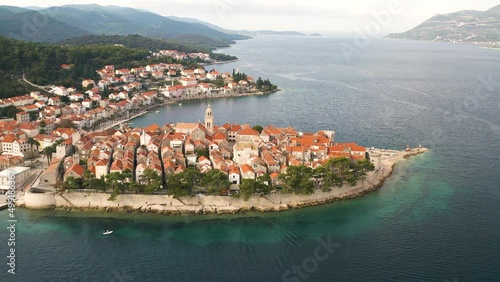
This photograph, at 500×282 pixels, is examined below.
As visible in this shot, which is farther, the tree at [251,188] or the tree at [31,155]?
the tree at [31,155]

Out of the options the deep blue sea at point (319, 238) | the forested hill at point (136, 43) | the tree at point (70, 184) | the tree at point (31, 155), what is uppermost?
the forested hill at point (136, 43)

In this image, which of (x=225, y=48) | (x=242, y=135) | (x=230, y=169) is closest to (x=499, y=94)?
(x=242, y=135)

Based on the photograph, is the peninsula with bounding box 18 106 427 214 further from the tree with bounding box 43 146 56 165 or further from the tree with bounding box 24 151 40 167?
the tree with bounding box 24 151 40 167

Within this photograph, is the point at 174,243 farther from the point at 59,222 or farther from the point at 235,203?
the point at 59,222

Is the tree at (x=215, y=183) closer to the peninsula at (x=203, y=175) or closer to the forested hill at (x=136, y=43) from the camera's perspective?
the peninsula at (x=203, y=175)

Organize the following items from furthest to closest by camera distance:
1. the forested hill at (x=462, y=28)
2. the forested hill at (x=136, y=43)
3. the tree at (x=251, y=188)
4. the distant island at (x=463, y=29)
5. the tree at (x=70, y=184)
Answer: the forested hill at (x=462, y=28)
the distant island at (x=463, y=29)
the forested hill at (x=136, y=43)
the tree at (x=70, y=184)
the tree at (x=251, y=188)

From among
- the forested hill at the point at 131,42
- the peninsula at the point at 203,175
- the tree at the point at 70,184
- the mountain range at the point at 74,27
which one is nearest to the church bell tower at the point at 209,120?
the peninsula at the point at 203,175

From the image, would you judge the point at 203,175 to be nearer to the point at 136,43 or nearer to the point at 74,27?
the point at 136,43
